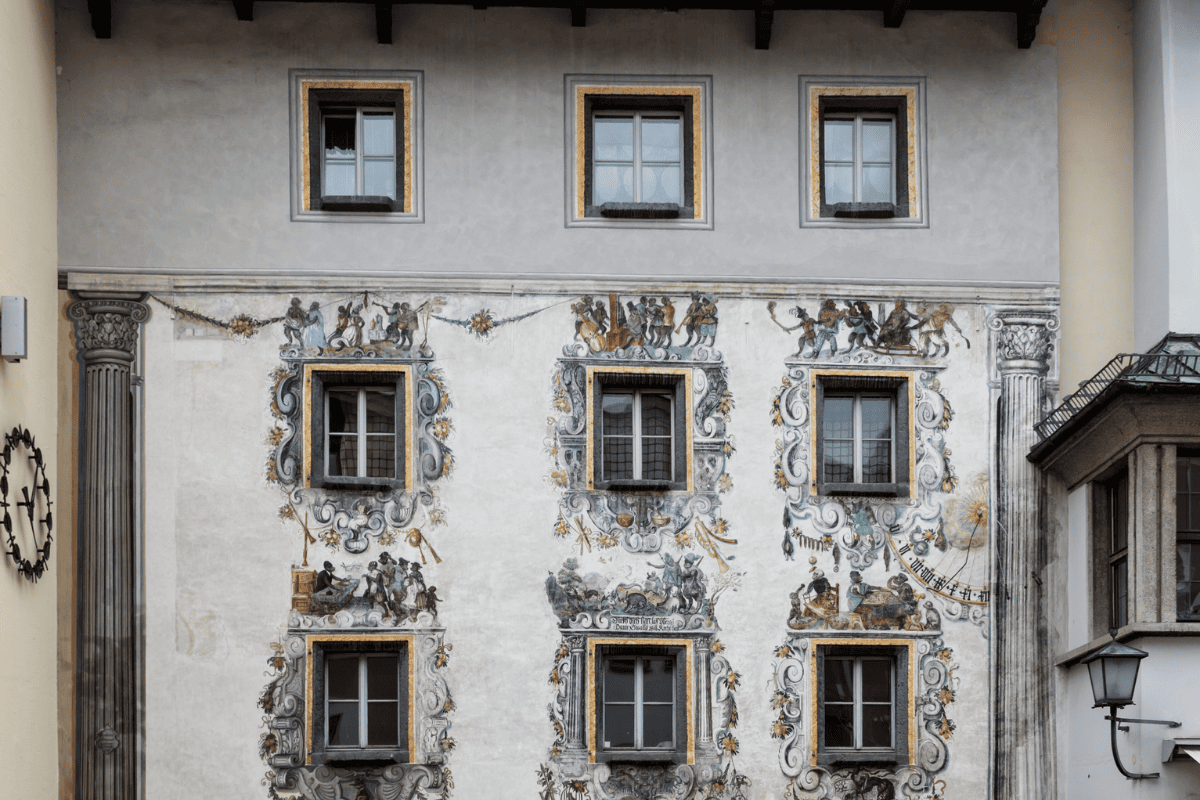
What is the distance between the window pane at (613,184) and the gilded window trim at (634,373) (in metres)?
1.60

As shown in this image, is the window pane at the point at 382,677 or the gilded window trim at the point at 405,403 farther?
the gilded window trim at the point at 405,403

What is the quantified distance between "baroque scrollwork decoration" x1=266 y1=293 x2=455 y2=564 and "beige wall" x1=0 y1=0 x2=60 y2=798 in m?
2.01

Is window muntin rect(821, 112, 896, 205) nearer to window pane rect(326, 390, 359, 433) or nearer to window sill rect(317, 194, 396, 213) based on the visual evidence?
window sill rect(317, 194, 396, 213)

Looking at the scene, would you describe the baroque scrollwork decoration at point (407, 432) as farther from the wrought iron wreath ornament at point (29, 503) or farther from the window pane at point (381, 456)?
the wrought iron wreath ornament at point (29, 503)

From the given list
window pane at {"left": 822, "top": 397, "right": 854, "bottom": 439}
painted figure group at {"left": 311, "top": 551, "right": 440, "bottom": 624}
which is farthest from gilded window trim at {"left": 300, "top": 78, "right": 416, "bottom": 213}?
window pane at {"left": 822, "top": 397, "right": 854, "bottom": 439}

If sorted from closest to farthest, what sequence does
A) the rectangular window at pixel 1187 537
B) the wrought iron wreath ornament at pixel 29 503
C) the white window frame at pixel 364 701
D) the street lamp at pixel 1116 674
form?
the street lamp at pixel 1116 674 → the wrought iron wreath ornament at pixel 29 503 → the rectangular window at pixel 1187 537 → the white window frame at pixel 364 701

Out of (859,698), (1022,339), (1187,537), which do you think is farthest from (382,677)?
(1187,537)

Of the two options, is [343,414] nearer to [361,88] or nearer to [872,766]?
[361,88]

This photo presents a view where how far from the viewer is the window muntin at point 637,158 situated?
658 inches

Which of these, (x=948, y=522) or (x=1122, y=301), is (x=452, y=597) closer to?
(x=948, y=522)

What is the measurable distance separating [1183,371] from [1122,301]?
198cm

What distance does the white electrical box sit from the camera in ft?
46.0

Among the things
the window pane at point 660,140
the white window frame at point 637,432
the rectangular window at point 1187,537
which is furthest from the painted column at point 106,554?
the rectangular window at point 1187,537

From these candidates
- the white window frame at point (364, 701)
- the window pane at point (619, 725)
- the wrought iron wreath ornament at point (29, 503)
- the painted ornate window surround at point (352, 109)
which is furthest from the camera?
the painted ornate window surround at point (352, 109)
